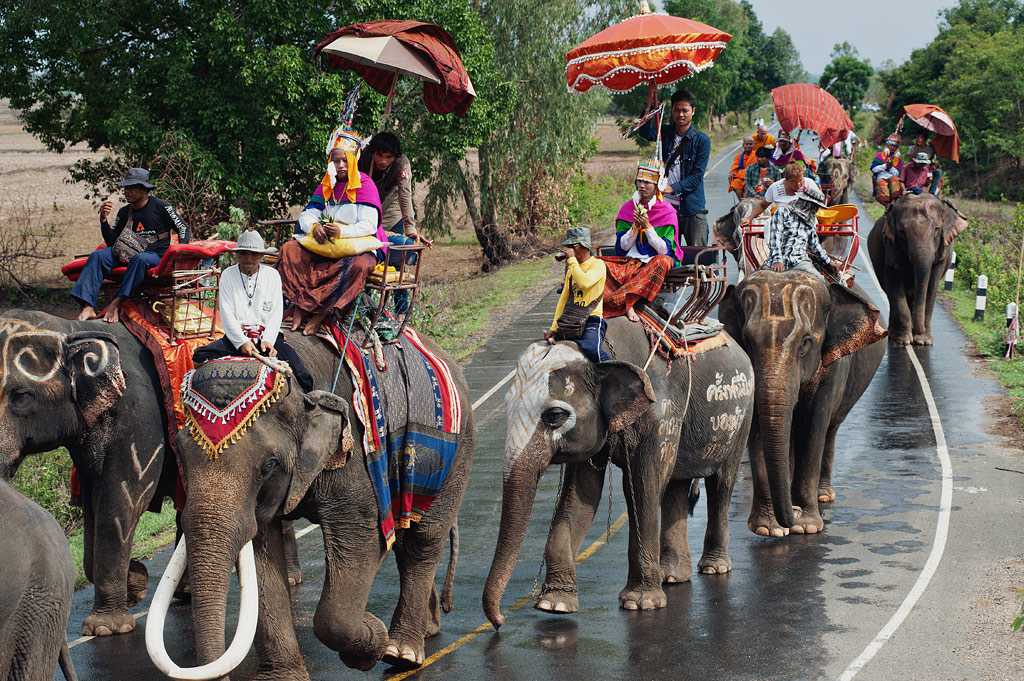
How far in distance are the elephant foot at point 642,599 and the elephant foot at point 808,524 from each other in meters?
2.89

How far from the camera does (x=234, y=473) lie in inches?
326

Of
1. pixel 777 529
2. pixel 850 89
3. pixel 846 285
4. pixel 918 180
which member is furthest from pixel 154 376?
pixel 850 89

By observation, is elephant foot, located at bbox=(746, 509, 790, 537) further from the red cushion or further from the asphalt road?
the red cushion

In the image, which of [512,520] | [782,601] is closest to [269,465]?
[512,520]

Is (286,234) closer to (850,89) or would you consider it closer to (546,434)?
(546,434)

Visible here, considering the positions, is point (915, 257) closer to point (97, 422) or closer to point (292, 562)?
point (292, 562)

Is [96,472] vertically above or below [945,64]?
below

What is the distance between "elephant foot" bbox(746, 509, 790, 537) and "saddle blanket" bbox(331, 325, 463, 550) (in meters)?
4.51

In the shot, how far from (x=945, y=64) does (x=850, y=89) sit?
10.8m

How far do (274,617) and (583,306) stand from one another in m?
3.54

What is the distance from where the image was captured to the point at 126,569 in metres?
11.5

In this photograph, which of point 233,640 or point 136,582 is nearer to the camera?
point 233,640

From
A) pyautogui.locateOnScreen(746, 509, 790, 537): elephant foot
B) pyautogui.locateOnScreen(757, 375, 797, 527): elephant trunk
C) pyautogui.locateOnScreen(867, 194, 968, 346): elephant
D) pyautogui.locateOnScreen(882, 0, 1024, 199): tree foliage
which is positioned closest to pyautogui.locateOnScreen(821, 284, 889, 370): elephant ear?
pyautogui.locateOnScreen(757, 375, 797, 527): elephant trunk

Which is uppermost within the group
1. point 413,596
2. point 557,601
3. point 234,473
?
point 234,473
